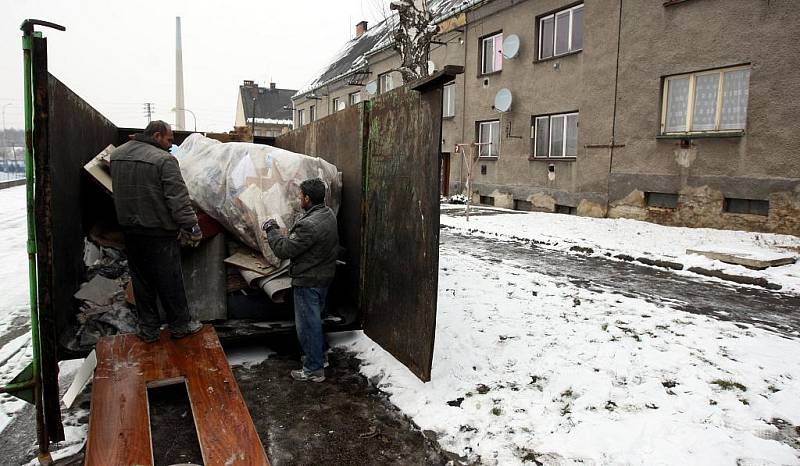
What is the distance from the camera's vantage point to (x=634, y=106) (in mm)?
11297

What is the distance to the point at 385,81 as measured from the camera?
21.8m

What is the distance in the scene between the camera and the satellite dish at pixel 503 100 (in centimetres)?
1467

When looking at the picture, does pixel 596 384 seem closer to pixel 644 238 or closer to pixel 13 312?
pixel 13 312

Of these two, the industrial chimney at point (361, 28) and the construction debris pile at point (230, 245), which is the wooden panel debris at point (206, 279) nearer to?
the construction debris pile at point (230, 245)

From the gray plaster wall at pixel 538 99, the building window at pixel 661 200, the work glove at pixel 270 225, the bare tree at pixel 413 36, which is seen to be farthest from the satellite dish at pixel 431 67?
the work glove at pixel 270 225

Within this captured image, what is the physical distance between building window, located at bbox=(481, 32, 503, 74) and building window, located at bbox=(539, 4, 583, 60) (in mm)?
1544

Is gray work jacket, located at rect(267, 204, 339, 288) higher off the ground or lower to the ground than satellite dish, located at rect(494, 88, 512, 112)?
lower

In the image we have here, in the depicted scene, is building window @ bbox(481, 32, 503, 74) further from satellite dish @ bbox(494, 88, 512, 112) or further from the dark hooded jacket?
the dark hooded jacket

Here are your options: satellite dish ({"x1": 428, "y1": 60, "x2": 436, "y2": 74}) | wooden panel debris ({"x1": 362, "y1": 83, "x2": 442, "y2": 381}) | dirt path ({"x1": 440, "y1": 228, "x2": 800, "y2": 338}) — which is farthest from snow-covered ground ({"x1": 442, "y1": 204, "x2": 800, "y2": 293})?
satellite dish ({"x1": 428, "y1": 60, "x2": 436, "y2": 74})

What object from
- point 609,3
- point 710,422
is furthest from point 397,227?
point 609,3

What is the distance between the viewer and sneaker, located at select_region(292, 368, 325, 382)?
3.91 m

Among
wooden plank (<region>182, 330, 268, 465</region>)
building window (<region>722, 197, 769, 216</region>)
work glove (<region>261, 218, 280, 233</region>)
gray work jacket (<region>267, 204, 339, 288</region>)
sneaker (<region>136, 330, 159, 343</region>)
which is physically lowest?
wooden plank (<region>182, 330, 268, 465</region>)

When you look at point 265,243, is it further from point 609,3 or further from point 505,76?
point 505,76

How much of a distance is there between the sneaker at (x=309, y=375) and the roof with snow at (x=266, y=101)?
4502cm
